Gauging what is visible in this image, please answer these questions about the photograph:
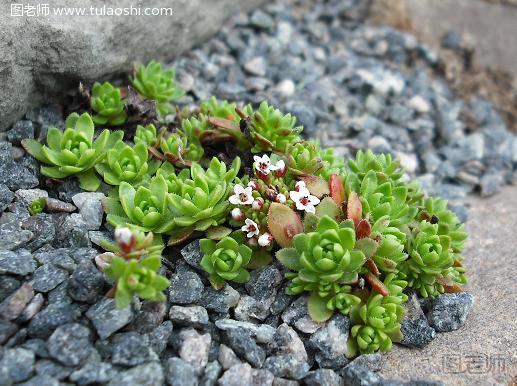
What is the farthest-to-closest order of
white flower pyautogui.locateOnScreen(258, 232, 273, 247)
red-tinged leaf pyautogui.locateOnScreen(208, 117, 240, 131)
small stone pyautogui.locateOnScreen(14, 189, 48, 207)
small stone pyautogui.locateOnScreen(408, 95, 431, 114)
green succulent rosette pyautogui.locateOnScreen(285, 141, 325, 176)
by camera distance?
small stone pyautogui.locateOnScreen(408, 95, 431, 114) → red-tinged leaf pyautogui.locateOnScreen(208, 117, 240, 131) → green succulent rosette pyautogui.locateOnScreen(285, 141, 325, 176) → small stone pyautogui.locateOnScreen(14, 189, 48, 207) → white flower pyautogui.locateOnScreen(258, 232, 273, 247)

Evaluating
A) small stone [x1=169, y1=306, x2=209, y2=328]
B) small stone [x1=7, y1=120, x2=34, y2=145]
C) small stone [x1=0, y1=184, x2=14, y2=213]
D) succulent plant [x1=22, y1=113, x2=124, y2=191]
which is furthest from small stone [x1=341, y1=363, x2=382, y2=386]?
small stone [x1=7, y1=120, x2=34, y2=145]

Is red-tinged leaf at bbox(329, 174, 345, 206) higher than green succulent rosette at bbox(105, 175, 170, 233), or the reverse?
red-tinged leaf at bbox(329, 174, 345, 206)

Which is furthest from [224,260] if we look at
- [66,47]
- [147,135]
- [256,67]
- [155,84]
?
[256,67]

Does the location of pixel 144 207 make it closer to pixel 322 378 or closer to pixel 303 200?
pixel 303 200

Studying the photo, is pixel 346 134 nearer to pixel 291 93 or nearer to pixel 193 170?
pixel 291 93

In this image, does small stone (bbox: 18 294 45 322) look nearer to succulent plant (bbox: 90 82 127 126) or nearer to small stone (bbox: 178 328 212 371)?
small stone (bbox: 178 328 212 371)

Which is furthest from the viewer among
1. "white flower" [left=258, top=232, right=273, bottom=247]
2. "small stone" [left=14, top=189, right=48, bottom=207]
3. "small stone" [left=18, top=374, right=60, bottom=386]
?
"small stone" [left=14, top=189, right=48, bottom=207]

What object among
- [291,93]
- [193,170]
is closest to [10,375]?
[193,170]
